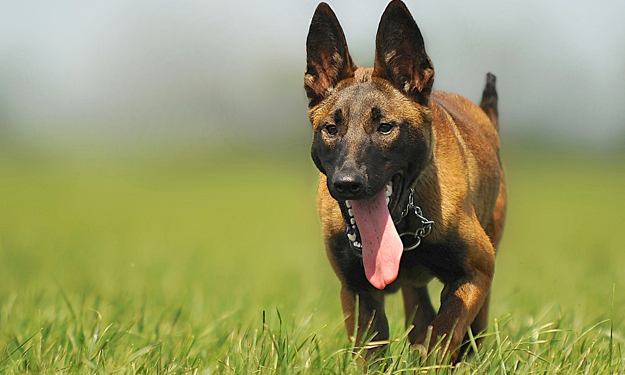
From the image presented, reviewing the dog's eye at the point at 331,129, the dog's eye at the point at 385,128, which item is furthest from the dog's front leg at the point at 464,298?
the dog's eye at the point at 331,129

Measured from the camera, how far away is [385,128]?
14.4 feet

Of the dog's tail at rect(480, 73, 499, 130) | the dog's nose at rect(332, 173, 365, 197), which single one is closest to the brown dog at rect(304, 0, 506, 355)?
the dog's nose at rect(332, 173, 365, 197)

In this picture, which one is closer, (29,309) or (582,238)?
(29,309)

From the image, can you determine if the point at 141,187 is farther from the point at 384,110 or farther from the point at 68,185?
the point at 384,110

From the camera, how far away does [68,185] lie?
2230 cm

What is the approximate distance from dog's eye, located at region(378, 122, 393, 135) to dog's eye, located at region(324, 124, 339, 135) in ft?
0.73

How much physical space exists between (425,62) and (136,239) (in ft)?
28.4

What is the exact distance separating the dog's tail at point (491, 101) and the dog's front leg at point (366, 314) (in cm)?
249

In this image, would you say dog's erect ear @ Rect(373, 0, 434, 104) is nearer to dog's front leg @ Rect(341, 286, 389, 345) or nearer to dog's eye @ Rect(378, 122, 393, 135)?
dog's eye @ Rect(378, 122, 393, 135)

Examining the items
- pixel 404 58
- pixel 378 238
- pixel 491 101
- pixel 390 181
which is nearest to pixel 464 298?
pixel 378 238

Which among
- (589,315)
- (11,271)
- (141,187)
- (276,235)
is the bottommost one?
(141,187)

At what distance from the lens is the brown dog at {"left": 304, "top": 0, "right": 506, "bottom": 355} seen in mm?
4348

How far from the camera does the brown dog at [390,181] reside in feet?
14.3

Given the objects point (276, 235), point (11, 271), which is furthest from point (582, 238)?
point (11, 271)
